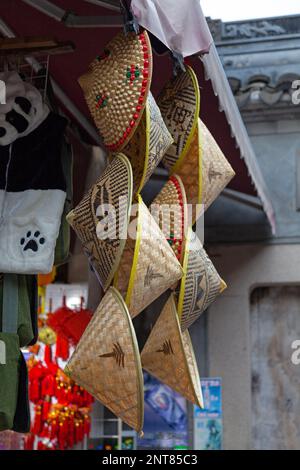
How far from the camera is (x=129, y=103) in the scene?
339cm

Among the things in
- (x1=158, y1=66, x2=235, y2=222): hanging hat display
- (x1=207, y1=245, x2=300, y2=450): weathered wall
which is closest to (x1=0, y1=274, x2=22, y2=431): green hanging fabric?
(x1=158, y1=66, x2=235, y2=222): hanging hat display

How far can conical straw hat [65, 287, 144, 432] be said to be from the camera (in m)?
3.13

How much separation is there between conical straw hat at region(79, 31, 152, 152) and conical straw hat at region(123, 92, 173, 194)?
0.23ft

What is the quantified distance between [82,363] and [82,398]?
420cm

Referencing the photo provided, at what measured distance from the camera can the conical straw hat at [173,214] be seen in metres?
3.71

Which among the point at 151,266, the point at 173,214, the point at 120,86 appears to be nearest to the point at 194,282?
the point at 173,214

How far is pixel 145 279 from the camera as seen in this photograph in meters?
3.32

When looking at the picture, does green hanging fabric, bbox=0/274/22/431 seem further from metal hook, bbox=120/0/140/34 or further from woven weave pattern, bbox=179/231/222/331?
metal hook, bbox=120/0/140/34

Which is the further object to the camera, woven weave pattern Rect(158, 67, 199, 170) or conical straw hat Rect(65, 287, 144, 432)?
woven weave pattern Rect(158, 67, 199, 170)

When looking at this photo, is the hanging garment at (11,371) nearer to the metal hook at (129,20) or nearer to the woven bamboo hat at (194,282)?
the woven bamboo hat at (194,282)

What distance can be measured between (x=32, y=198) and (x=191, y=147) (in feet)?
2.80

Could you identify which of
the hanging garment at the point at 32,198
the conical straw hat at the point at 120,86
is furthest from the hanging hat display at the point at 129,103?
the hanging garment at the point at 32,198

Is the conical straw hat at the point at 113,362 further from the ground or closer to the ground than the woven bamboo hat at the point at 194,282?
closer to the ground

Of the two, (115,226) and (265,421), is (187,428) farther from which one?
(115,226)
